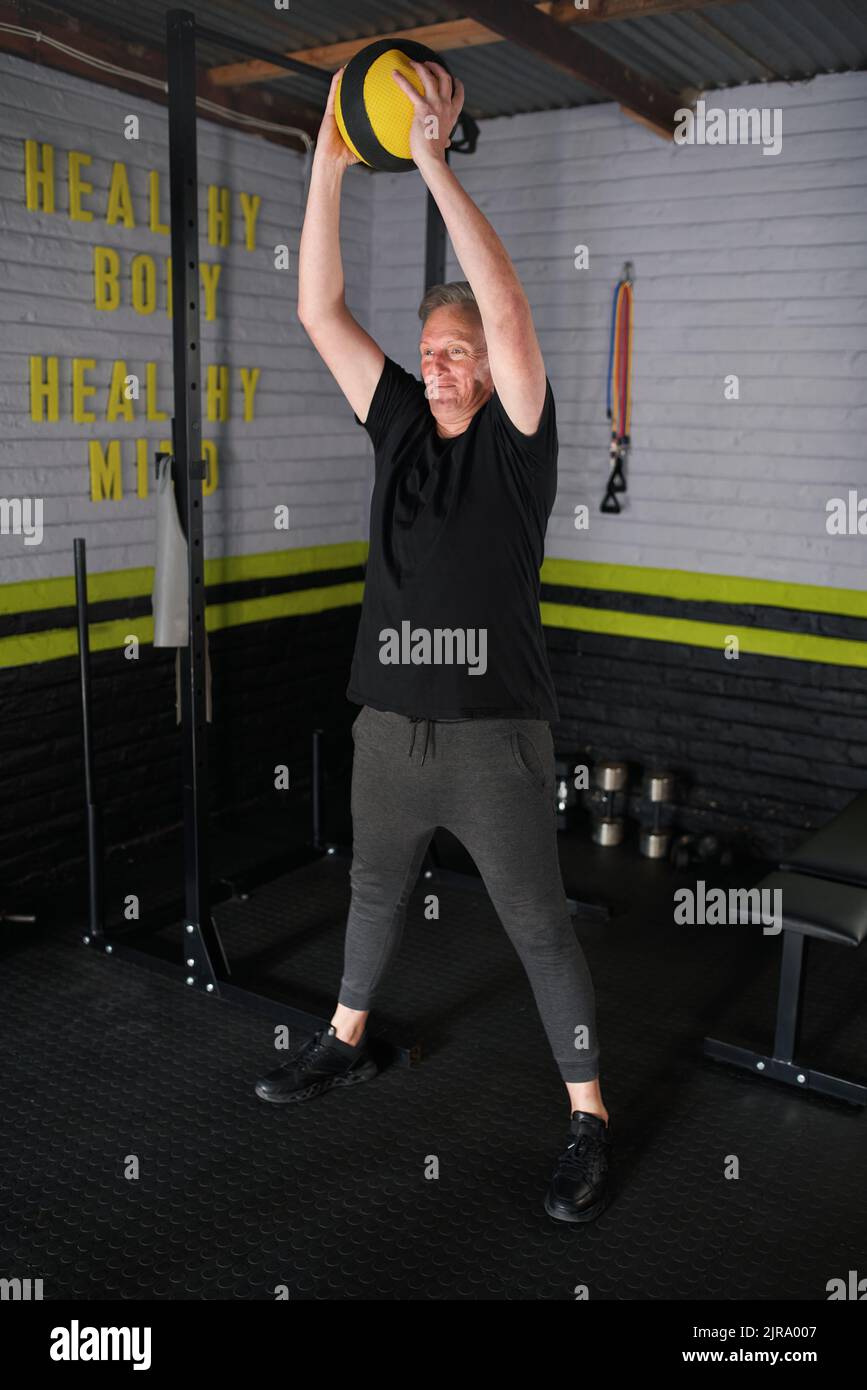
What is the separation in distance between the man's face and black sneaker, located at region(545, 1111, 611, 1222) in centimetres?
125

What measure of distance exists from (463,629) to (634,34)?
2.06m

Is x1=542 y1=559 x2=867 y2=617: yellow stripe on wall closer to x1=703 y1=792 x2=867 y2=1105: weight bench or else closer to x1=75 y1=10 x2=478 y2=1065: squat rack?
x1=703 y1=792 x2=867 y2=1105: weight bench

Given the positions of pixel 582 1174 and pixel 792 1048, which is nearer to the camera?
pixel 582 1174

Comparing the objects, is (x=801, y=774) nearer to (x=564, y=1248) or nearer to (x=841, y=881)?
(x=841, y=881)

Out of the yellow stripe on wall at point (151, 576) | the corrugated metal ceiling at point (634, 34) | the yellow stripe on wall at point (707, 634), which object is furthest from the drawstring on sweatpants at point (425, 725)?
the yellow stripe on wall at point (707, 634)

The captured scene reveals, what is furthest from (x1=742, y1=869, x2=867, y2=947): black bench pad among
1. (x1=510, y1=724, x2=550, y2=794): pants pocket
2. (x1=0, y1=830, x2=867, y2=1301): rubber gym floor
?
(x1=510, y1=724, x2=550, y2=794): pants pocket

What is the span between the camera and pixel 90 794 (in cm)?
302

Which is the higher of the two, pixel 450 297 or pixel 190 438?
pixel 450 297

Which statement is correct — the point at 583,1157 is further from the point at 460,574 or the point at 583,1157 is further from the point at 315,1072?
the point at 460,574

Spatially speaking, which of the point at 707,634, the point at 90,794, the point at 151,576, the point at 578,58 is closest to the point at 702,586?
the point at 707,634

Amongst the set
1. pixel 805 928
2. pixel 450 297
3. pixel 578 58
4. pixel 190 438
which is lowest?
pixel 805 928

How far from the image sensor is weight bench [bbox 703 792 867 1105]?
242 cm

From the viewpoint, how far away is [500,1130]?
232 cm
